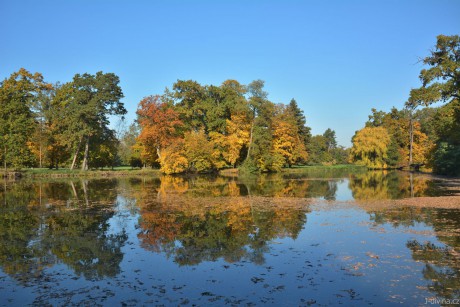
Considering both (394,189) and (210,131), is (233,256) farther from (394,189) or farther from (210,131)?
(210,131)

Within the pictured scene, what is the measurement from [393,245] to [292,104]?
224ft

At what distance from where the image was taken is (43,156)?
5341cm

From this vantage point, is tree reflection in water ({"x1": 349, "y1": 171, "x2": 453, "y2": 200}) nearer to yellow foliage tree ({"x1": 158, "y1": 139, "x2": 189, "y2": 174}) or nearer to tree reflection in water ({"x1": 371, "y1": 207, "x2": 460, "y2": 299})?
tree reflection in water ({"x1": 371, "y1": 207, "x2": 460, "y2": 299})

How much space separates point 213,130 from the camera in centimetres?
5791

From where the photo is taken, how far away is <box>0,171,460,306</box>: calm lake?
7336mm

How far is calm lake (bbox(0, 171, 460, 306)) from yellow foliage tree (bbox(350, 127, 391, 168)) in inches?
1834

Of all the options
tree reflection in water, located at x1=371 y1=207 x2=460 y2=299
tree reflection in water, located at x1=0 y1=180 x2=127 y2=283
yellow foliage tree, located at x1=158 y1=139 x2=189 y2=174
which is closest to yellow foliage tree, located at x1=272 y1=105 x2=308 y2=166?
yellow foliage tree, located at x1=158 y1=139 x2=189 y2=174

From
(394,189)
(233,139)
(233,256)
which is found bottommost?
(233,256)

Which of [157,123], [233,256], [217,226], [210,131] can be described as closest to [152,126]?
[157,123]

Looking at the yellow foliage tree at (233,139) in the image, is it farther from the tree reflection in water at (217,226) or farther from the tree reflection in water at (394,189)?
the tree reflection in water at (217,226)

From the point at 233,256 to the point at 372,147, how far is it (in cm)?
5693

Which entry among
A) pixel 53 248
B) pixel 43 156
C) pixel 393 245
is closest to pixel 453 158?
pixel 393 245

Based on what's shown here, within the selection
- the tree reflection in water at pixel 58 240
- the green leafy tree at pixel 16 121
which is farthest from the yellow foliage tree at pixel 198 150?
the tree reflection in water at pixel 58 240

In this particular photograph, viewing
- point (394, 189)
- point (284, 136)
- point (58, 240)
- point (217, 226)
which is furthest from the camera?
point (284, 136)
